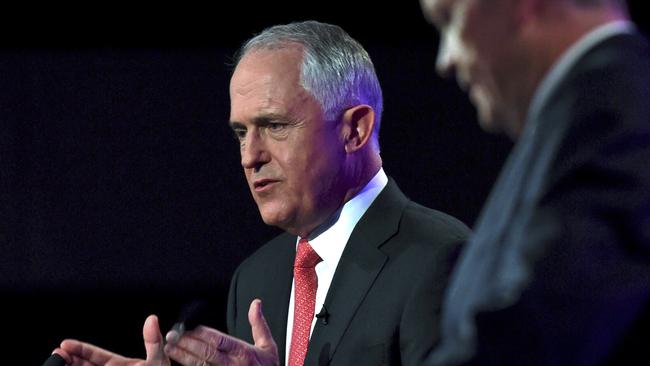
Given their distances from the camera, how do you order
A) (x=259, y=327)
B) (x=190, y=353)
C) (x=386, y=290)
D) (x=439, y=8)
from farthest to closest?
1. (x=386, y=290)
2. (x=259, y=327)
3. (x=190, y=353)
4. (x=439, y=8)

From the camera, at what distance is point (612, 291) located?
820mm

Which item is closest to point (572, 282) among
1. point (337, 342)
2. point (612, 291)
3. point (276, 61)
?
point (612, 291)

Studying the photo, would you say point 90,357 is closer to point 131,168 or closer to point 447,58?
point 131,168

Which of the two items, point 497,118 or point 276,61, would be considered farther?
point 276,61

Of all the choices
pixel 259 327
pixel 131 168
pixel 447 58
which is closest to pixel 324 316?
pixel 259 327

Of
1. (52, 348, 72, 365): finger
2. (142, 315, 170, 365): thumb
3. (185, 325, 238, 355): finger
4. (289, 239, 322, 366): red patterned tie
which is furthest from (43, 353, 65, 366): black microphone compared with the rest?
(289, 239, 322, 366): red patterned tie

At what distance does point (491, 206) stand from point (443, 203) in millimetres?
2218

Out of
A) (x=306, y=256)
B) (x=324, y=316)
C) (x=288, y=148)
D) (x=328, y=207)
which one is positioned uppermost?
(x=288, y=148)

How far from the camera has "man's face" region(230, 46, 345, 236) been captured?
229 cm

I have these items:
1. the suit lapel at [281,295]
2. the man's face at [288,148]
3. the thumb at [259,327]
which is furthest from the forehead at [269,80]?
the thumb at [259,327]

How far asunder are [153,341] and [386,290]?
1.53ft

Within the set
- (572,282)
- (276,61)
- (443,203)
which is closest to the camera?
(572,282)

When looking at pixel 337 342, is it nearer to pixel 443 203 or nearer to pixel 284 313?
pixel 284 313

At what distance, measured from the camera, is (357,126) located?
2379 millimetres
